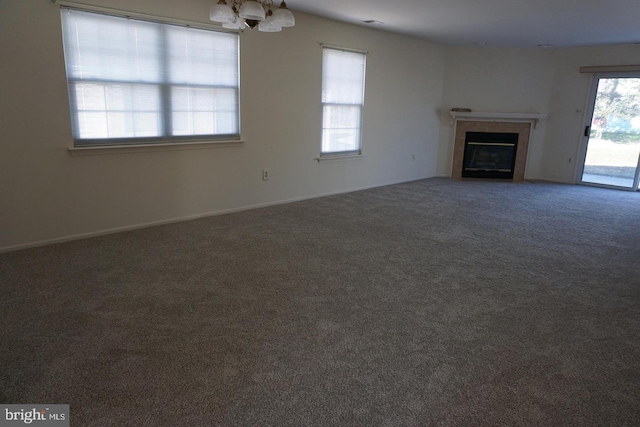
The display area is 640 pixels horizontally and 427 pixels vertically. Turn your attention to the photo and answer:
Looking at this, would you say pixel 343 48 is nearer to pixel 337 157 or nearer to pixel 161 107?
pixel 337 157

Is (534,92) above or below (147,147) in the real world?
above

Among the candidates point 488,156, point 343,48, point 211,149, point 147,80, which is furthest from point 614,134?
point 147,80

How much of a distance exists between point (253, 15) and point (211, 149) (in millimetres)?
2439

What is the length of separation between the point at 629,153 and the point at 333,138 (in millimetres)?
5177

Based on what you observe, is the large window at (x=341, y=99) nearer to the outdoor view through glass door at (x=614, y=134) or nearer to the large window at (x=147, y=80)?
the large window at (x=147, y=80)

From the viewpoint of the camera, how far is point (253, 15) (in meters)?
2.65

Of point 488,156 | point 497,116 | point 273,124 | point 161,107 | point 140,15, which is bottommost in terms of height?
point 488,156

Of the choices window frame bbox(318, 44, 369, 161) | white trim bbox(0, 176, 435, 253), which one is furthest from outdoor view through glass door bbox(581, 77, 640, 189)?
white trim bbox(0, 176, 435, 253)

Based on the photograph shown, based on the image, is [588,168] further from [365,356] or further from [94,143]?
[94,143]

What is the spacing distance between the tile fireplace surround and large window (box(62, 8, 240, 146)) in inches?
188

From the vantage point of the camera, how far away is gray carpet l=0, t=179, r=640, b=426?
6.40 feet

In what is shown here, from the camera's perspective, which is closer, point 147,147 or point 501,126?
point 147,147

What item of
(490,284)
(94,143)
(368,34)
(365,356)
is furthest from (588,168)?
(94,143)

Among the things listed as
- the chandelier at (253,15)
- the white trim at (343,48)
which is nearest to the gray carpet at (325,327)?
the chandelier at (253,15)
